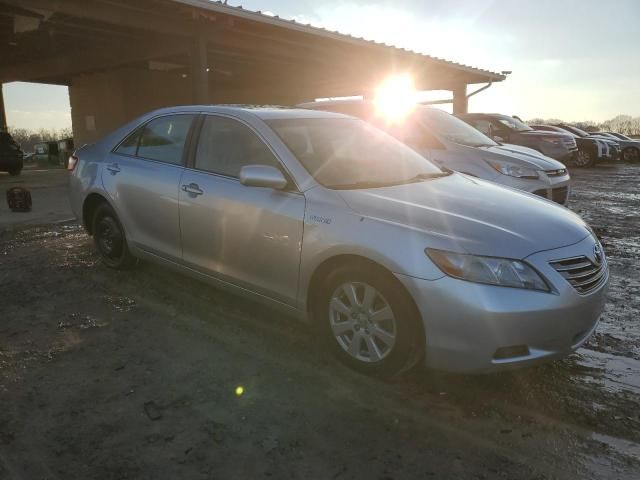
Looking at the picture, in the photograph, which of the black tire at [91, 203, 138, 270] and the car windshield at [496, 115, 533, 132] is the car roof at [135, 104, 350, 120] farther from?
the car windshield at [496, 115, 533, 132]

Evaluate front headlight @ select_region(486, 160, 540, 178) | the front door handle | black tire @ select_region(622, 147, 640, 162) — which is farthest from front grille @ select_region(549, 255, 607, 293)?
black tire @ select_region(622, 147, 640, 162)

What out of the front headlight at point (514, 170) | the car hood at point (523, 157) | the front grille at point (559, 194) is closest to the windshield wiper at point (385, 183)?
the front headlight at point (514, 170)

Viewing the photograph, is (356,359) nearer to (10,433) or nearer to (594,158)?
(10,433)

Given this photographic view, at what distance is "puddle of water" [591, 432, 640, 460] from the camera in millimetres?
2312

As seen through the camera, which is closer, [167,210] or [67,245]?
[167,210]

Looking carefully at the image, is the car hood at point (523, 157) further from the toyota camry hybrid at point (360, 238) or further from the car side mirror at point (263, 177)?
the car side mirror at point (263, 177)

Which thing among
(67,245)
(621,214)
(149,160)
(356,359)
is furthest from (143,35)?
(356,359)

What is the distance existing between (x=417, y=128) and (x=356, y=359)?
468cm

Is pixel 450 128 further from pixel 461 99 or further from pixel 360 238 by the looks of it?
pixel 461 99

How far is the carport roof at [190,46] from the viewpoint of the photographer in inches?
447

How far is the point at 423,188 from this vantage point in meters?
3.38

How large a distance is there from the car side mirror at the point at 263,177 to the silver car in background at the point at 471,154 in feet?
11.5

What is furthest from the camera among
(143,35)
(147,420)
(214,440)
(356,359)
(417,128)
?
(143,35)

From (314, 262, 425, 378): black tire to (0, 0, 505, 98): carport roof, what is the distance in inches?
375
